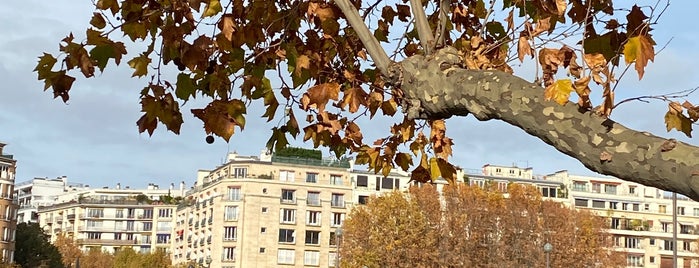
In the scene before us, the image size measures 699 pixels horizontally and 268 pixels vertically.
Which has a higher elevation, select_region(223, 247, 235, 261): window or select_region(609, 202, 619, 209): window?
select_region(609, 202, 619, 209): window

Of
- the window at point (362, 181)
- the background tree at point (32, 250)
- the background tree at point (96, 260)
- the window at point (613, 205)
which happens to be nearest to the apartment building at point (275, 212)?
the window at point (362, 181)

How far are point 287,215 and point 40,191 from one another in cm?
9918

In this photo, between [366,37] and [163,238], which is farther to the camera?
[163,238]

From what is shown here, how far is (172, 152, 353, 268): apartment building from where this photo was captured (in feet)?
305

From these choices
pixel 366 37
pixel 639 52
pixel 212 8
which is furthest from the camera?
pixel 212 8

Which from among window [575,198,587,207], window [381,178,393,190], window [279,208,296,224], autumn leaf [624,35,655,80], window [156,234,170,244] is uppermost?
window [381,178,393,190]

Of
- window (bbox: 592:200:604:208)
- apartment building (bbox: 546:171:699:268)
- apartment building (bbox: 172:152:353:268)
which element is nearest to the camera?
apartment building (bbox: 172:152:353:268)

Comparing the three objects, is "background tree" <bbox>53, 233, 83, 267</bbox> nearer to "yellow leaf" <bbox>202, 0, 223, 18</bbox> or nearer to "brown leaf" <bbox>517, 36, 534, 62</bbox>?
"yellow leaf" <bbox>202, 0, 223, 18</bbox>

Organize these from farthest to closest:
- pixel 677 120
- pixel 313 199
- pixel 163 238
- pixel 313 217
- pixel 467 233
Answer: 1. pixel 163 238
2. pixel 313 199
3. pixel 313 217
4. pixel 467 233
5. pixel 677 120

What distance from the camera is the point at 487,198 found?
73.2m

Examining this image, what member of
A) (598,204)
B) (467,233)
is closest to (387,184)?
(598,204)

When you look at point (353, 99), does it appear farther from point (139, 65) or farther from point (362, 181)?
point (362, 181)

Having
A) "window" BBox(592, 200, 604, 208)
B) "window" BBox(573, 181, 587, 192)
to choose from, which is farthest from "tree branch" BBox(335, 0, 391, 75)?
"window" BBox(592, 200, 604, 208)

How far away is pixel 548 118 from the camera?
4.24 meters
